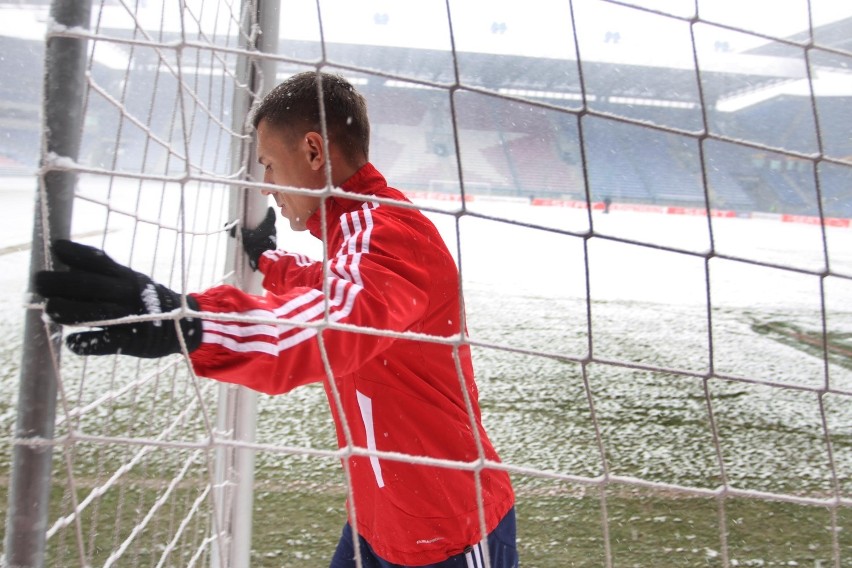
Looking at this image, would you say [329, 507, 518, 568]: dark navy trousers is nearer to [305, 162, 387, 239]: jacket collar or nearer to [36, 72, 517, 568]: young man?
[36, 72, 517, 568]: young man

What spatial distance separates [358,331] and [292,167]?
10.9 inches

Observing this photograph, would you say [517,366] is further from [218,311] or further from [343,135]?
[218,311]

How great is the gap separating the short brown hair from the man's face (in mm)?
15

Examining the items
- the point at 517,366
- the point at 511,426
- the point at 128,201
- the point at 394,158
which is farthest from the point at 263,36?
the point at 128,201

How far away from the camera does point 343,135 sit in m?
0.79

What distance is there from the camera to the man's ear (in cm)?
73

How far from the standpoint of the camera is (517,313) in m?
3.82

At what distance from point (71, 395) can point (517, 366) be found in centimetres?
163

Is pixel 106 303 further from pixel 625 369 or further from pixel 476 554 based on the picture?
pixel 625 369

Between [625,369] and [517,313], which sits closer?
[625,369]

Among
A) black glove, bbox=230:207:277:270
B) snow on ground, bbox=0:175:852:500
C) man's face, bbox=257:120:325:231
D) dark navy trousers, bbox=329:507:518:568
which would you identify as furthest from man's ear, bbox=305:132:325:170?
dark navy trousers, bbox=329:507:518:568

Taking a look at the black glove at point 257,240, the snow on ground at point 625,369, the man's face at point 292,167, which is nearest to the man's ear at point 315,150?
the man's face at point 292,167

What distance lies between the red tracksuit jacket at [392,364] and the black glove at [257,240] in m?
0.11

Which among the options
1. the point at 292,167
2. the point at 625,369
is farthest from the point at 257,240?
the point at 625,369
